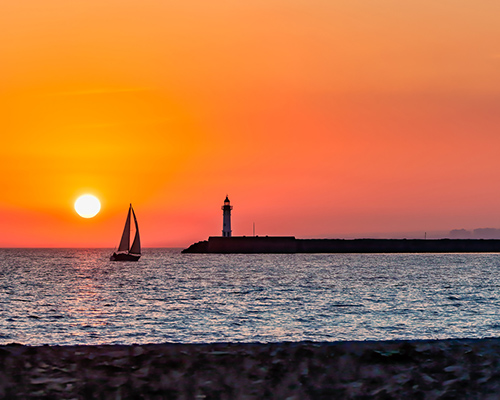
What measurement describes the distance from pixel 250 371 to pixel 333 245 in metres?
170

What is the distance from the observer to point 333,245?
174500 mm

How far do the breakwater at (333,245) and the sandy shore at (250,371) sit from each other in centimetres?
15684

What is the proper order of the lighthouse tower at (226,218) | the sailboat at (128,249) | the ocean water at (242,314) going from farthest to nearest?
the lighthouse tower at (226,218) < the sailboat at (128,249) < the ocean water at (242,314)

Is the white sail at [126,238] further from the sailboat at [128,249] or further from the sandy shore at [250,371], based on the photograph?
the sandy shore at [250,371]

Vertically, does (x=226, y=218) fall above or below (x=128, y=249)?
above

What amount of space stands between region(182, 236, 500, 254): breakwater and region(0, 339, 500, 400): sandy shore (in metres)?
157

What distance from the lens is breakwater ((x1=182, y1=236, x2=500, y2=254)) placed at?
165250 mm

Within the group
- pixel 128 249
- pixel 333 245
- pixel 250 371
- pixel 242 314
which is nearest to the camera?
pixel 250 371

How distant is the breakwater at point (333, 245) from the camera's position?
16525cm

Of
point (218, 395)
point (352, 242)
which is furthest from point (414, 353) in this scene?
point (352, 242)

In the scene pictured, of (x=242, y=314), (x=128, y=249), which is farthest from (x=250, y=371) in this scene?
(x=128, y=249)

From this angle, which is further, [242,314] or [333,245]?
[333,245]

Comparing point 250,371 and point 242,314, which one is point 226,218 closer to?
point 242,314

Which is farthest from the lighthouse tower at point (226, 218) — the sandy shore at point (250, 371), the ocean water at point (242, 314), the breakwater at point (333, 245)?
the sandy shore at point (250, 371)
